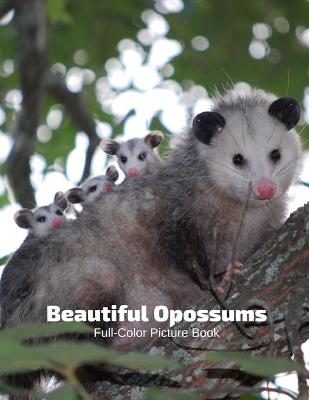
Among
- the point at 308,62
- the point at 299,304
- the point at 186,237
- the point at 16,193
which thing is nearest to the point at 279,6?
the point at 308,62

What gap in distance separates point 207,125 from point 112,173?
33.3 inches

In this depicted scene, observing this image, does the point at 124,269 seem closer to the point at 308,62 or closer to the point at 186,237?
the point at 186,237

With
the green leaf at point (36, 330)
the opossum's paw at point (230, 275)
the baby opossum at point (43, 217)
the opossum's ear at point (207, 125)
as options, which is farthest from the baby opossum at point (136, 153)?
the green leaf at point (36, 330)

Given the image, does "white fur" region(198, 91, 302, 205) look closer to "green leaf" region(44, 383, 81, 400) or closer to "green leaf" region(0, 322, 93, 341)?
"green leaf" region(0, 322, 93, 341)

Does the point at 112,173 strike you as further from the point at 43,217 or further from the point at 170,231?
the point at 170,231

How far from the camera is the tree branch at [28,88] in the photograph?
13.9ft

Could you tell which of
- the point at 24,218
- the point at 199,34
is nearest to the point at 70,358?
the point at 24,218

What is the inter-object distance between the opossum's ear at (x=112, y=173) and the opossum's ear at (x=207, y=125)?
74 centimetres

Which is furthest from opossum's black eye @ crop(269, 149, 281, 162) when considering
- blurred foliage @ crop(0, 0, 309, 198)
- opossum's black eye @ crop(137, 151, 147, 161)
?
blurred foliage @ crop(0, 0, 309, 198)

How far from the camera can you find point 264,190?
254 cm

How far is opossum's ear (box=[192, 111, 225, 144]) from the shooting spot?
2984 millimetres

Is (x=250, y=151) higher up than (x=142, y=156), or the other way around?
(x=142, y=156)

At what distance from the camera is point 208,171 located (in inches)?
119

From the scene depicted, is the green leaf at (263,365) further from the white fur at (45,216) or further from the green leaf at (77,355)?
the white fur at (45,216)
